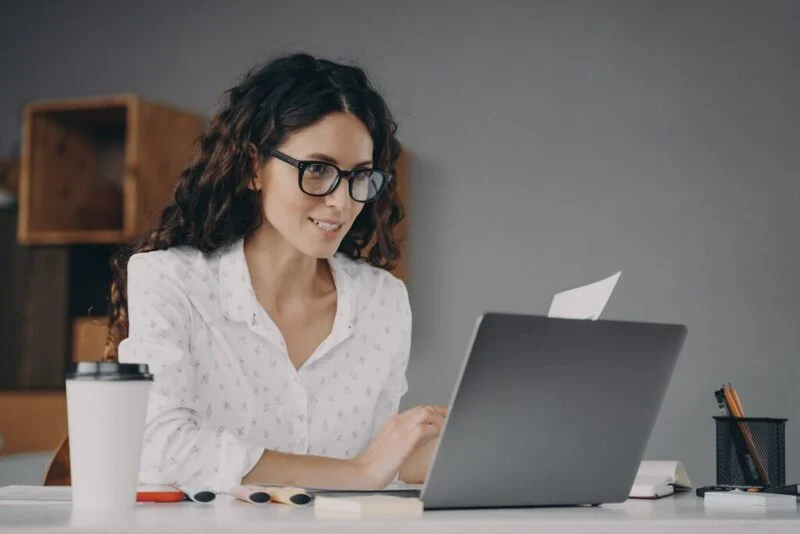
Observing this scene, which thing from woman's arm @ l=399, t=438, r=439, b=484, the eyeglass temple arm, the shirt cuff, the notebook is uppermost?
the eyeglass temple arm

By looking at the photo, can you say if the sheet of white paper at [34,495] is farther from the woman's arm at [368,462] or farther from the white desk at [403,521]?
the woman's arm at [368,462]

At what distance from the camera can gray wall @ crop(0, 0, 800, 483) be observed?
337 centimetres

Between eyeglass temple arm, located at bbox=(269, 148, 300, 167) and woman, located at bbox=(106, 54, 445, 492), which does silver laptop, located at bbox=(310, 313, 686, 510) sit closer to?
woman, located at bbox=(106, 54, 445, 492)

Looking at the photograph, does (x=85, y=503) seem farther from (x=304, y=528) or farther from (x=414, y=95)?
(x=414, y=95)

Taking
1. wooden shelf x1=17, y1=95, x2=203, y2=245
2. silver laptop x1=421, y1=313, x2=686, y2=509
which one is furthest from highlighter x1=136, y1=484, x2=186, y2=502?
wooden shelf x1=17, y1=95, x2=203, y2=245

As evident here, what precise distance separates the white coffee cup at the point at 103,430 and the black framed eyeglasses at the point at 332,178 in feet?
2.52

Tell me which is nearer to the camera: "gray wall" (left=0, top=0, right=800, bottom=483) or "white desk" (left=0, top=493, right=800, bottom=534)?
"white desk" (left=0, top=493, right=800, bottom=534)

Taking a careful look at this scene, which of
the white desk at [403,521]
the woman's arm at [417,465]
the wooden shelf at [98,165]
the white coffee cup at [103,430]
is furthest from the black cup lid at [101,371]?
the wooden shelf at [98,165]

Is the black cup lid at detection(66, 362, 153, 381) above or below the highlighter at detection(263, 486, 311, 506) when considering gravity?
above

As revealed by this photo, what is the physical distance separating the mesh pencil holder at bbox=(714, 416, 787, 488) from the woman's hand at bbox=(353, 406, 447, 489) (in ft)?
1.29

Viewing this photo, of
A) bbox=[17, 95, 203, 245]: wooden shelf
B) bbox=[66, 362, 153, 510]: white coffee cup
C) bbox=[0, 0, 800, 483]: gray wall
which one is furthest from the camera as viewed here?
bbox=[17, 95, 203, 245]: wooden shelf

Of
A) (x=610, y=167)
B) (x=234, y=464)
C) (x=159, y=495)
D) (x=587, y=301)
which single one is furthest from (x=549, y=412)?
(x=610, y=167)

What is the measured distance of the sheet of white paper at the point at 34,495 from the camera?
3.70ft

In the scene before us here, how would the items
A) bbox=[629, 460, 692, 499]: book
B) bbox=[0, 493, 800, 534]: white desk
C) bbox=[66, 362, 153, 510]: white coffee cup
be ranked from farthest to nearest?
bbox=[629, 460, 692, 499]: book, bbox=[66, 362, 153, 510]: white coffee cup, bbox=[0, 493, 800, 534]: white desk
